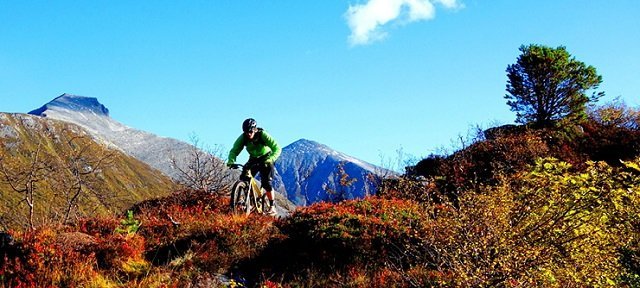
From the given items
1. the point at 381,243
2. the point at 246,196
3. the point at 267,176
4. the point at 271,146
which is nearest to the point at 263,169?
the point at 267,176

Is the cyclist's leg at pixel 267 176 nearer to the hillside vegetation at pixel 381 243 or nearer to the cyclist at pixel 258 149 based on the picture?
the cyclist at pixel 258 149

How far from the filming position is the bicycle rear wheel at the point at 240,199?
11.5 m

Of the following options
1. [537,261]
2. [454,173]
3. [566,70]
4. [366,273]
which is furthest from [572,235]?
[566,70]

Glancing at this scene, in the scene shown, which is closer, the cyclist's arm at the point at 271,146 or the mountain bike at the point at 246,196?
the mountain bike at the point at 246,196

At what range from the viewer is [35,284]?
289 inches

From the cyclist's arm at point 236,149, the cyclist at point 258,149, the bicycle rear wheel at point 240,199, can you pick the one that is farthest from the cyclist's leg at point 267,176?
the cyclist's arm at point 236,149

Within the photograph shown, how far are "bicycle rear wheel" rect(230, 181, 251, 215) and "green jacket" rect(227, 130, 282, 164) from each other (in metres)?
0.65

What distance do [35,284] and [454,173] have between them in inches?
669

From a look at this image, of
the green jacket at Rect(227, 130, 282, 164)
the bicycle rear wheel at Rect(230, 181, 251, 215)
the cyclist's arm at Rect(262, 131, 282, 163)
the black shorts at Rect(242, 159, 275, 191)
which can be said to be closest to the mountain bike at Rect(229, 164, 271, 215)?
the bicycle rear wheel at Rect(230, 181, 251, 215)

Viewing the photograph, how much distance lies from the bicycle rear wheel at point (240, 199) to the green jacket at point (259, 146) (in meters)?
0.65

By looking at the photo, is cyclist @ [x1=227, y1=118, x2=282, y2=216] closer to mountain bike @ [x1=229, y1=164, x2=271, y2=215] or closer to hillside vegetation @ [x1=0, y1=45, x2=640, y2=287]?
mountain bike @ [x1=229, y1=164, x2=271, y2=215]

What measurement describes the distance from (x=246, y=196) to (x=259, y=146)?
1.29 metres

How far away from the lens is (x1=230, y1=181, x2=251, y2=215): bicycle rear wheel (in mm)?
11539

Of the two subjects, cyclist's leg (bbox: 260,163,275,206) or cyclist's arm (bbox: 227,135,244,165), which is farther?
cyclist's leg (bbox: 260,163,275,206)
